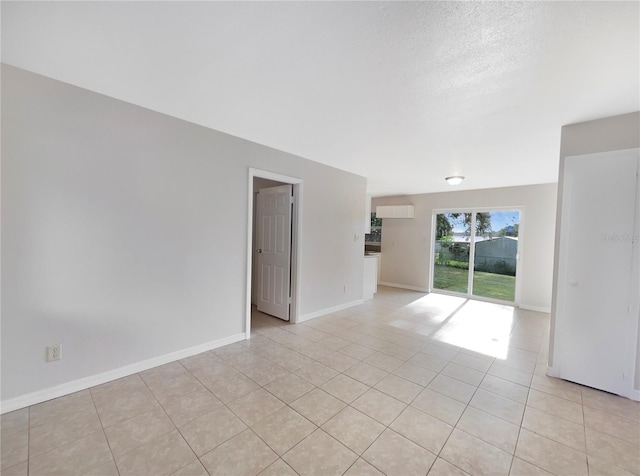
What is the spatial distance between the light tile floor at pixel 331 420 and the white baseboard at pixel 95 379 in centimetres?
6

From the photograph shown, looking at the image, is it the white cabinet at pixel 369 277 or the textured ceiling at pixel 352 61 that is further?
the white cabinet at pixel 369 277

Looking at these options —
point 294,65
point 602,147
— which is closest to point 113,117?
point 294,65

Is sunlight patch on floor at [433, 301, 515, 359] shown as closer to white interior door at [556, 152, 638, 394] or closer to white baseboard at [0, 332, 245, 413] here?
white interior door at [556, 152, 638, 394]

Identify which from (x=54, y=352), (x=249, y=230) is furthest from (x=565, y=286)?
(x=54, y=352)

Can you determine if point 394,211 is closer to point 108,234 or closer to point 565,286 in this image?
point 565,286

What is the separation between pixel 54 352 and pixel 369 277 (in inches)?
189

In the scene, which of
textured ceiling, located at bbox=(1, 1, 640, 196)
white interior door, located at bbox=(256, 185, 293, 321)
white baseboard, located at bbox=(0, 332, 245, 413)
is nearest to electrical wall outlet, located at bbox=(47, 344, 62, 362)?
white baseboard, located at bbox=(0, 332, 245, 413)

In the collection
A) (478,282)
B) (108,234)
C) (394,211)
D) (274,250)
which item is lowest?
(478,282)

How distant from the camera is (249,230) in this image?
3270 mm

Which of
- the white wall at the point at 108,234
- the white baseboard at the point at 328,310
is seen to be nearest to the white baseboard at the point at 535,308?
the white baseboard at the point at 328,310

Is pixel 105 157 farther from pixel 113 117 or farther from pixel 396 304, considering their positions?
pixel 396 304

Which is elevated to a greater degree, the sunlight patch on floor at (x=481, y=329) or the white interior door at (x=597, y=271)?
the white interior door at (x=597, y=271)

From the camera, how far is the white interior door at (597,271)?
2.29 meters

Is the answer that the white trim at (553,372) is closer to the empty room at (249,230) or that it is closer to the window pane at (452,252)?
the empty room at (249,230)
